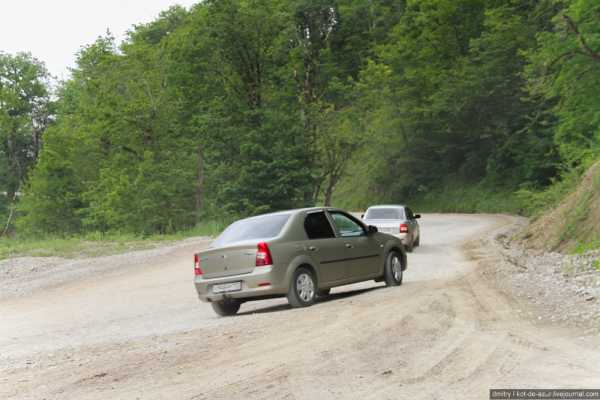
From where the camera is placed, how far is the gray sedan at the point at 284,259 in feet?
38.8

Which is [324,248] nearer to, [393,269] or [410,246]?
[393,269]

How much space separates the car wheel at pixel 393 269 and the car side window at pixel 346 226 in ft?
3.05

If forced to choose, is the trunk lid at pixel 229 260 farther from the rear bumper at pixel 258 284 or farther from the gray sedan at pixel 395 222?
the gray sedan at pixel 395 222

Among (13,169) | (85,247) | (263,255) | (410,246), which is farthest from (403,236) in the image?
(13,169)

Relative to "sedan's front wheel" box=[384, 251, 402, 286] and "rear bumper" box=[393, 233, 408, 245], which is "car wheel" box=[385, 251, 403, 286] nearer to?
"sedan's front wheel" box=[384, 251, 402, 286]

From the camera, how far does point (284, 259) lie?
11.9 m

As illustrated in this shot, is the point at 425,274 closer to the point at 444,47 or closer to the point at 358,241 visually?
the point at 358,241

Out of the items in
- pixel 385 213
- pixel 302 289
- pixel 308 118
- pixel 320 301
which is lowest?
pixel 320 301

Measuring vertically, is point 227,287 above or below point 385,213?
below

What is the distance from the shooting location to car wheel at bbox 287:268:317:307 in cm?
1195

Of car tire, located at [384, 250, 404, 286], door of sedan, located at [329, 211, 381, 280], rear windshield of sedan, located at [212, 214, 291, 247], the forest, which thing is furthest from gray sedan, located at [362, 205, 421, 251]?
rear windshield of sedan, located at [212, 214, 291, 247]

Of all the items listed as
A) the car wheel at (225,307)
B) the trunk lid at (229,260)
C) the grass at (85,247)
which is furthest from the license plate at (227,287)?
the grass at (85,247)

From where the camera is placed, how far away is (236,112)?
4447 cm

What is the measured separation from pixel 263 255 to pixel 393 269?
3.67 m
